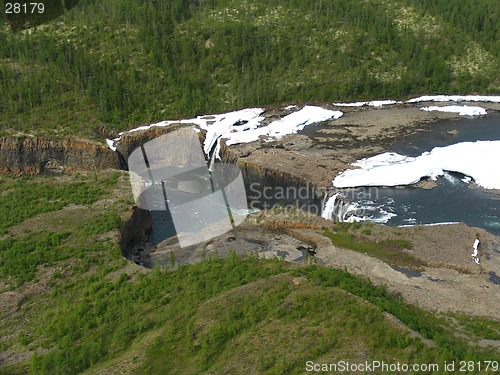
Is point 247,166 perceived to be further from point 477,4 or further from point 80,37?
point 477,4

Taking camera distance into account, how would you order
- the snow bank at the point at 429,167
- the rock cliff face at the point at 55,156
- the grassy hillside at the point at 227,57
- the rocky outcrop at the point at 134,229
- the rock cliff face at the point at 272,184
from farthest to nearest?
the grassy hillside at the point at 227,57 < the rock cliff face at the point at 55,156 < the snow bank at the point at 429,167 < the rock cliff face at the point at 272,184 < the rocky outcrop at the point at 134,229

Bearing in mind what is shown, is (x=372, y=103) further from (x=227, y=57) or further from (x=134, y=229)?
(x=134, y=229)

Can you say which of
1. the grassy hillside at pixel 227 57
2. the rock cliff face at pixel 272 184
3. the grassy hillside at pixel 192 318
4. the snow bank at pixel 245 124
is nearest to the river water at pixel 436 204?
the rock cliff face at pixel 272 184

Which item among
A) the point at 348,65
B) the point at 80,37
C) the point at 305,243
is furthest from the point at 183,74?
the point at 305,243

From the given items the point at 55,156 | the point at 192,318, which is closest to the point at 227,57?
the point at 55,156

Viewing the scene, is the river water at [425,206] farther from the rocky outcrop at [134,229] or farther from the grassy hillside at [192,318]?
the grassy hillside at [192,318]

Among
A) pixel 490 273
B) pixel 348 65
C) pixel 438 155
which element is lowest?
pixel 490 273

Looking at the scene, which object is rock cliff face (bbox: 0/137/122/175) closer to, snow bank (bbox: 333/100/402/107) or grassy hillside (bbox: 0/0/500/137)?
grassy hillside (bbox: 0/0/500/137)
